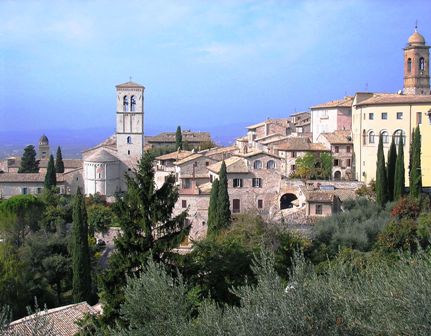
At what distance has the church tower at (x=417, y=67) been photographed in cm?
5394

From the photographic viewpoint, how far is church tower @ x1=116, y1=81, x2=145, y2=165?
55.5m

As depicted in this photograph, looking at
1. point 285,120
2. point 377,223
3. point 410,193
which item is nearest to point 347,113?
point 285,120

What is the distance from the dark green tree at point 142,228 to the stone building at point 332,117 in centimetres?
3249

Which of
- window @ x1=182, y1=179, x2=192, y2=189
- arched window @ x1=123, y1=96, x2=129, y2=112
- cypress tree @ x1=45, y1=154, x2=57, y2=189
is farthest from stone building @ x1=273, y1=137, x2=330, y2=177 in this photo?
arched window @ x1=123, y1=96, x2=129, y2=112

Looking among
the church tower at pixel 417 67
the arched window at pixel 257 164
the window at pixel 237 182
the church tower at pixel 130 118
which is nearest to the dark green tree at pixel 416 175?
the arched window at pixel 257 164

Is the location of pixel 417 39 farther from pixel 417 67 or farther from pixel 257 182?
pixel 257 182

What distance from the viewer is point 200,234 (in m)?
35.2

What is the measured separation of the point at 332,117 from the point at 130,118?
18.1 meters

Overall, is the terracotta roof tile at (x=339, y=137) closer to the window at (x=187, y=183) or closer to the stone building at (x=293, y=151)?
the stone building at (x=293, y=151)

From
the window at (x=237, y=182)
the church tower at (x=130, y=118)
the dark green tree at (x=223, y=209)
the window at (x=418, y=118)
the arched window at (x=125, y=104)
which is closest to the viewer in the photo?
the dark green tree at (x=223, y=209)

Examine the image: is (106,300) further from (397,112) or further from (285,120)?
(285,120)

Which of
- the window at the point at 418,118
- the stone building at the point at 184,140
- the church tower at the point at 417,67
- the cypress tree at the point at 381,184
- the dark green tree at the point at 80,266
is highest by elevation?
the church tower at the point at 417,67

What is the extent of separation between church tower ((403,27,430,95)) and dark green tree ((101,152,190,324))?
41715mm

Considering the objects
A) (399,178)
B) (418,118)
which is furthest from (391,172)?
(418,118)
